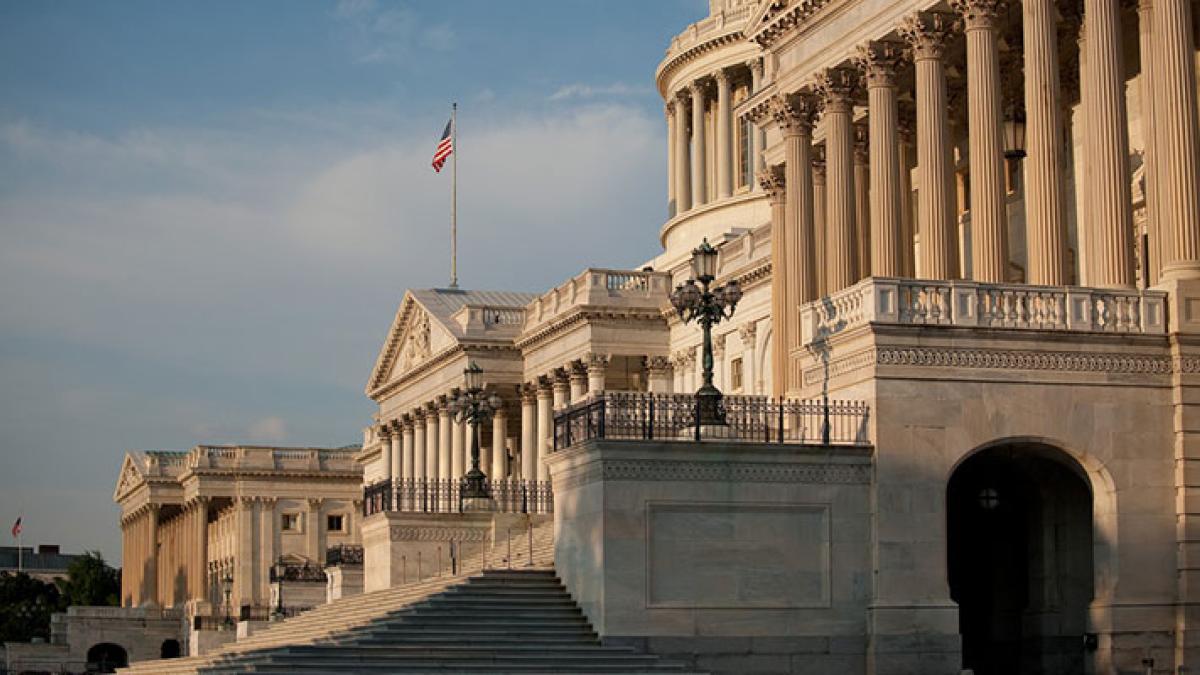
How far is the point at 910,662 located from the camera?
1550 inches

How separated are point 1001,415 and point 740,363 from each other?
137 ft

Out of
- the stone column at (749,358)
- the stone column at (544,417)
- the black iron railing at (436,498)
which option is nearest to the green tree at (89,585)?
the stone column at (544,417)

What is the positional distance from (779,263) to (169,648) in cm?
10714

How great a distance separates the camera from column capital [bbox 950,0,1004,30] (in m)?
47.9

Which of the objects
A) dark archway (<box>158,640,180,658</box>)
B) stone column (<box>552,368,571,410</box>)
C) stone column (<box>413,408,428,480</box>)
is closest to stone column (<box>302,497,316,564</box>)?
dark archway (<box>158,640,180,658</box>)

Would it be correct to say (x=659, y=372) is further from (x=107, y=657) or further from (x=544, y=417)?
(x=107, y=657)

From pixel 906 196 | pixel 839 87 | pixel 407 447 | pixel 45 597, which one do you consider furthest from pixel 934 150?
pixel 45 597

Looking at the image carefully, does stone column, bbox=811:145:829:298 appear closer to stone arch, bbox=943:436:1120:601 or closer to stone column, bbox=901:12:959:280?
stone column, bbox=901:12:959:280

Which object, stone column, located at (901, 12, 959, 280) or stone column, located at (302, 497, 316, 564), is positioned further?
stone column, located at (302, 497, 316, 564)

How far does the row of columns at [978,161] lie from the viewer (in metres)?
43.5

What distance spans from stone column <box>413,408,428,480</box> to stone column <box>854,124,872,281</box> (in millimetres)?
54185

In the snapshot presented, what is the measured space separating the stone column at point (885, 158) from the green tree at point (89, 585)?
463 feet

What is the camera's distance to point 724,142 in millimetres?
112062

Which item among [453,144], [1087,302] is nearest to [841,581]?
[1087,302]
